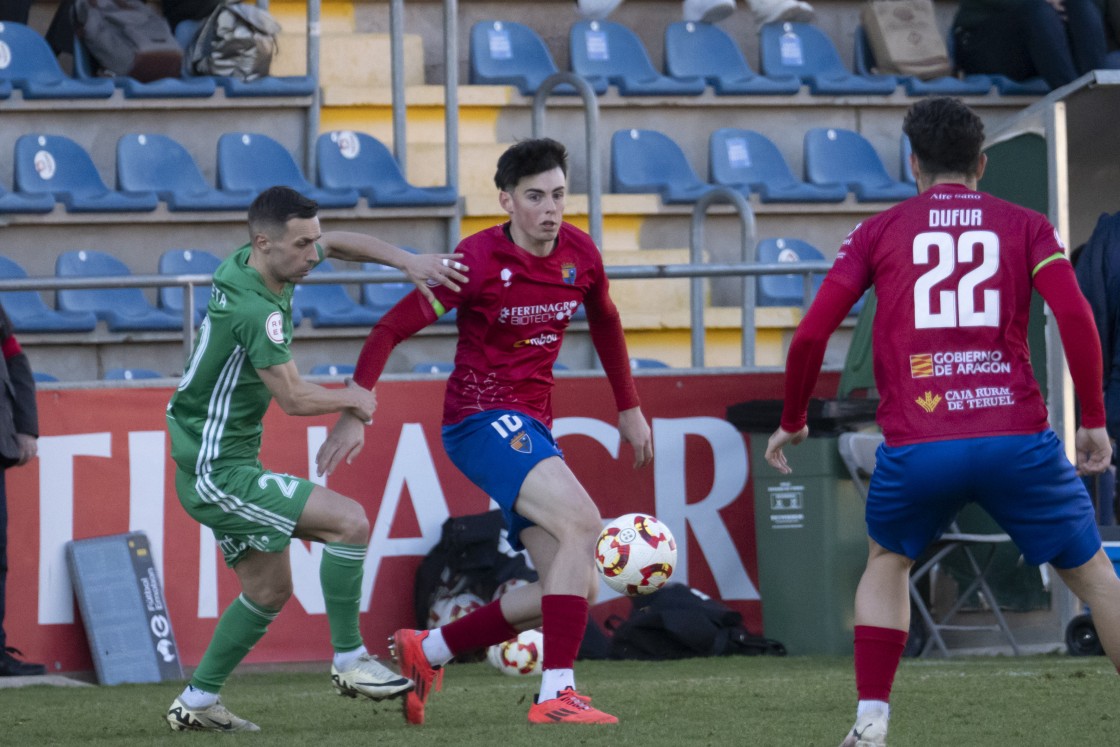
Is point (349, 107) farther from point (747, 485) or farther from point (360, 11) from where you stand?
point (747, 485)

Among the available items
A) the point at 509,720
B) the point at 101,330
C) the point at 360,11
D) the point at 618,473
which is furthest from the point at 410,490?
the point at 360,11

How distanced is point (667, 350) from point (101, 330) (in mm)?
3824

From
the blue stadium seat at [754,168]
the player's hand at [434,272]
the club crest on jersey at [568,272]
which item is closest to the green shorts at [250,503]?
the player's hand at [434,272]

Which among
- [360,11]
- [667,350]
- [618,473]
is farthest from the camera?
[360,11]

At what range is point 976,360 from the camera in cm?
455

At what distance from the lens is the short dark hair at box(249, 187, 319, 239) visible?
566 centimetres

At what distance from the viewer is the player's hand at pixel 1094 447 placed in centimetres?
457

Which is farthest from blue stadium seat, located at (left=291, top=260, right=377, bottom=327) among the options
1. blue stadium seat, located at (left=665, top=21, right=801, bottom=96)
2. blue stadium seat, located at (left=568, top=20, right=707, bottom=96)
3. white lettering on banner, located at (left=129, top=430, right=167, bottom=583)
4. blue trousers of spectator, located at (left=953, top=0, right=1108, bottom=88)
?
blue trousers of spectator, located at (left=953, top=0, right=1108, bottom=88)

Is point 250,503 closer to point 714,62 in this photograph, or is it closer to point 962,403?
point 962,403

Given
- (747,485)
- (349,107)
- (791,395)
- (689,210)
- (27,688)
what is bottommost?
(27,688)

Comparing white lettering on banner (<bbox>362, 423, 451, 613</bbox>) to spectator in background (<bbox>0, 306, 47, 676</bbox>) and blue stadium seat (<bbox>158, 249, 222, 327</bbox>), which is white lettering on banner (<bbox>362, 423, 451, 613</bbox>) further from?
blue stadium seat (<bbox>158, 249, 222, 327</bbox>)

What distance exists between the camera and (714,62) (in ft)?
45.1

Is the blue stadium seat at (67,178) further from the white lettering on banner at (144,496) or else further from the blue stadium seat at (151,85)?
the white lettering on banner at (144,496)

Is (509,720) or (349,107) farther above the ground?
(349,107)
